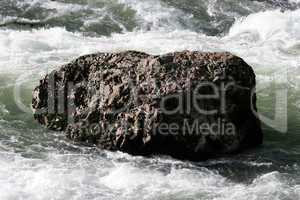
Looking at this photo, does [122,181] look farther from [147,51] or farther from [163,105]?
[147,51]

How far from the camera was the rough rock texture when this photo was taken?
7.05 metres

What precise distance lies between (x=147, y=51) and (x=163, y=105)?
15.8ft

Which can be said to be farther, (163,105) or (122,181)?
(163,105)

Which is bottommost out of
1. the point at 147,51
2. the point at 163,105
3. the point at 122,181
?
the point at 122,181

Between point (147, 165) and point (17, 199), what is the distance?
1516 mm

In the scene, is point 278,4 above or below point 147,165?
above

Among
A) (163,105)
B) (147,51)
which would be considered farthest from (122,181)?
(147,51)

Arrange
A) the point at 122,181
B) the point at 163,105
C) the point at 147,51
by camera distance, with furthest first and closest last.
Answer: the point at 147,51
the point at 163,105
the point at 122,181

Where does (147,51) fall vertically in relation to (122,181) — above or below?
above

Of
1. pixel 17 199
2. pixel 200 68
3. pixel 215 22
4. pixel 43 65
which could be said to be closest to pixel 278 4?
pixel 215 22

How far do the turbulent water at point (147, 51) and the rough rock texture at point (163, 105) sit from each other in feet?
0.62

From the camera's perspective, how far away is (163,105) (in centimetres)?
705

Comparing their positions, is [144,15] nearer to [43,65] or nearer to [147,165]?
[43,65]

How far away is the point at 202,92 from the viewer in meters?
7.11
